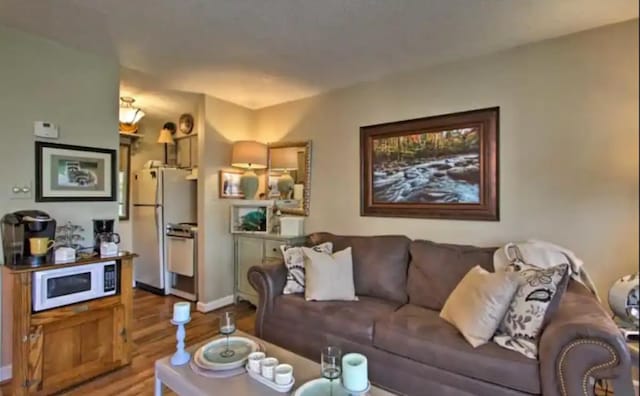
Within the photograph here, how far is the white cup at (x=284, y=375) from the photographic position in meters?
1.52

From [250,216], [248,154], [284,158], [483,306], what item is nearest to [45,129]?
[248,154]

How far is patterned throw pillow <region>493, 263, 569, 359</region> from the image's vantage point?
5.85 ft

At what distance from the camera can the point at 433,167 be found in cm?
290

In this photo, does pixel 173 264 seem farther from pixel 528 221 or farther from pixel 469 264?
pixel 528 221

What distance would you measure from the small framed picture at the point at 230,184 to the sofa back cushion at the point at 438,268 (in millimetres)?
2218

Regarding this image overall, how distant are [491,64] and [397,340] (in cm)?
215

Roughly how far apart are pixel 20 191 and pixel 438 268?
2.99 metres

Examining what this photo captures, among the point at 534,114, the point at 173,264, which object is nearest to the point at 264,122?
the point at 173,264

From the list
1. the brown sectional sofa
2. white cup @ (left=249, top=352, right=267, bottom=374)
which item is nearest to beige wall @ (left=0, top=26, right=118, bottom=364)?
the brown sectional sofa

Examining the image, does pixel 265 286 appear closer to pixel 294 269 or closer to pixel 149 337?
pixel 294 269

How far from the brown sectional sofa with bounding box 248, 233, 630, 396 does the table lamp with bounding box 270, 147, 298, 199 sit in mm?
799

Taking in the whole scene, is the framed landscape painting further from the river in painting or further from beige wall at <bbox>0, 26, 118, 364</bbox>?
beige wall at <bbox>0, 26, 118, 364</bbox>

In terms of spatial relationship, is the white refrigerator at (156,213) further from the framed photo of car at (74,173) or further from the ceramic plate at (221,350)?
the ceramic plate at (221,350)

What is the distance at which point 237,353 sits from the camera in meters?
1.83
